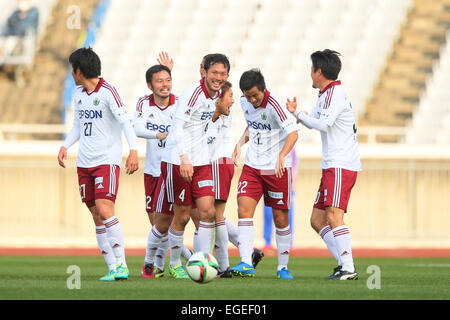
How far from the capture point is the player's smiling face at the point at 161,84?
10.2 metres

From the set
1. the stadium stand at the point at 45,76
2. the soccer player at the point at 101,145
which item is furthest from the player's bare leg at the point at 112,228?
the stadium stand at the point at 45,76

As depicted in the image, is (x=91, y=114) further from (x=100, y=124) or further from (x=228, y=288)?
(x=228, y=288)

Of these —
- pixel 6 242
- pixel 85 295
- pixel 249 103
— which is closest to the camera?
pixel 85 295

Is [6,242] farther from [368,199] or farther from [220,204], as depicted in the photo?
[220,204]

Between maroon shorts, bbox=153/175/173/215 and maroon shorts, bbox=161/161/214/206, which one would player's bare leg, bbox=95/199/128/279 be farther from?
maroon shorts, bbox=153/175/173/215

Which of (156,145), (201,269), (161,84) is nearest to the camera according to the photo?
(201,269)

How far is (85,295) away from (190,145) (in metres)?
2.41

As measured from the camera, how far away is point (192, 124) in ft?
30.8

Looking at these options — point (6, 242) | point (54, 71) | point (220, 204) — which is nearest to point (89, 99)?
point (220, 204)

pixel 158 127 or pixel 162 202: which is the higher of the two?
pixel 158 127

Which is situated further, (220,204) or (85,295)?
(220,204)

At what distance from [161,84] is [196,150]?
3.93 feet

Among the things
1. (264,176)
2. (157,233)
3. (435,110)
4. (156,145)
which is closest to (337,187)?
(264,176)

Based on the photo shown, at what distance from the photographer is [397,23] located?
2459 cm
